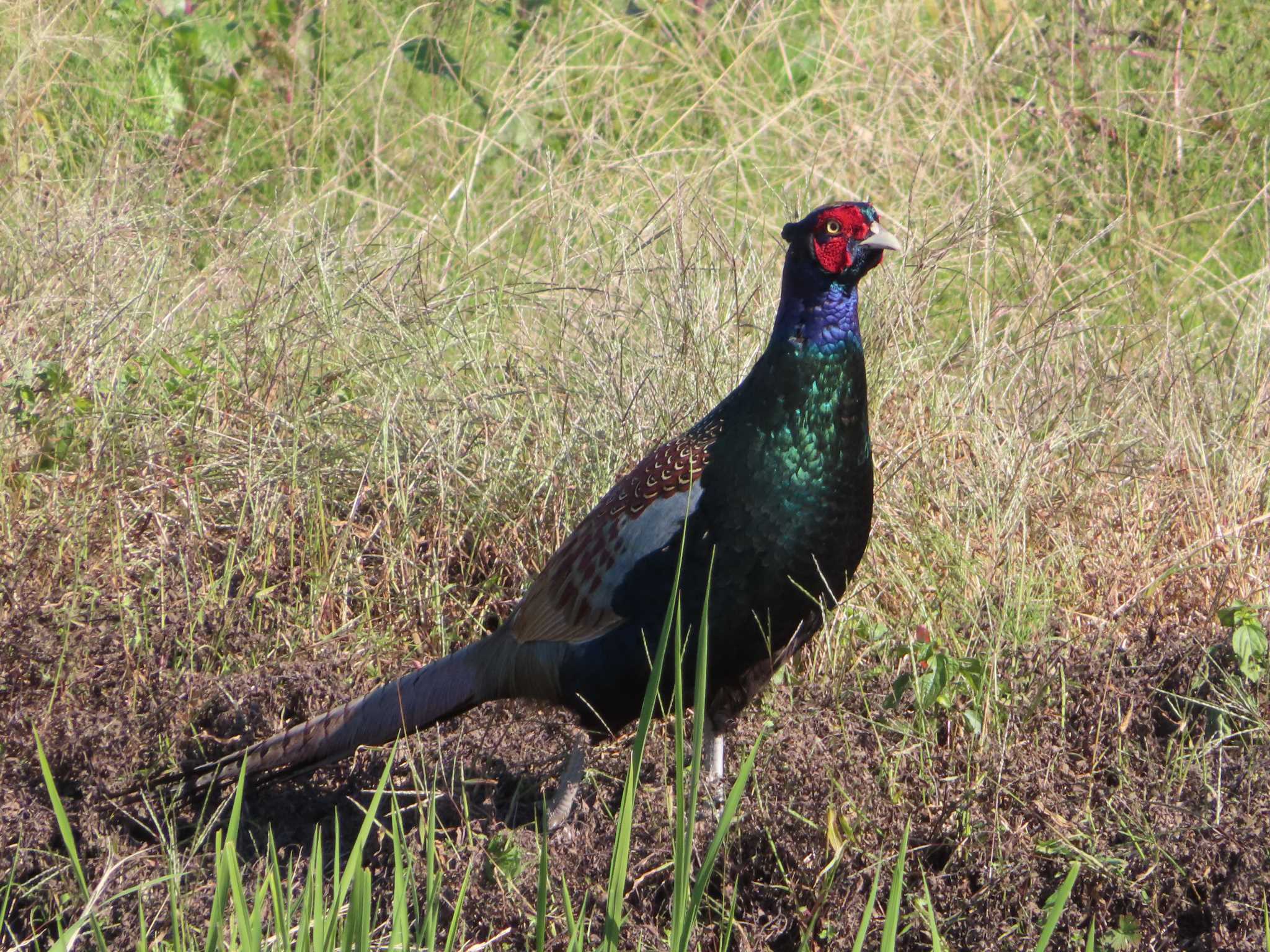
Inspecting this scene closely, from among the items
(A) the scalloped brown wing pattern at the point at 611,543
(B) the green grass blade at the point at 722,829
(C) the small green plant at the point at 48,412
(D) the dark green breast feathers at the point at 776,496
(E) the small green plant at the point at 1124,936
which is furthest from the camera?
(C) the small green plant at the point at 48,412

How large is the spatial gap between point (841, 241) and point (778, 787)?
1085mm

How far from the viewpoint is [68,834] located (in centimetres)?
202

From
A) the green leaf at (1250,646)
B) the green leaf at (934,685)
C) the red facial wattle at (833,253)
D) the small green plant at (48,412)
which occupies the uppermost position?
the red facial wattle at (833,253)

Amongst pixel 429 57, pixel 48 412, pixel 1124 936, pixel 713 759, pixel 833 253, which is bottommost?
pixel 1124 936

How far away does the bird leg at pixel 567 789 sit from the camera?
3170 millimetres

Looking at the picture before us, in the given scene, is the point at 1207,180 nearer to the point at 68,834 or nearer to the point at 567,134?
the point at 567,134

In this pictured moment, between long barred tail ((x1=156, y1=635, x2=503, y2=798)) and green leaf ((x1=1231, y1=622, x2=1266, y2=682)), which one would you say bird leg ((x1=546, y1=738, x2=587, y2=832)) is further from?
green leaf ((x1=1231, y1=622, x2=1266, y2=682))

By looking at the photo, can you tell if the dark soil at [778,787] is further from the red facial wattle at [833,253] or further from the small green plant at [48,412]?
the red facial wattle at [833,253]

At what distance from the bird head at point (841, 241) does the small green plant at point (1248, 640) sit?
1.06 meters

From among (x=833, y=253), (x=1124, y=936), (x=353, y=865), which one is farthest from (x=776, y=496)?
(x=353, y=865)

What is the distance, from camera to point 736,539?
293cm

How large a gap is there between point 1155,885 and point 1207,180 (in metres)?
3.63

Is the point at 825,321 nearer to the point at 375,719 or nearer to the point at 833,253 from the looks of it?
the point at 833,253

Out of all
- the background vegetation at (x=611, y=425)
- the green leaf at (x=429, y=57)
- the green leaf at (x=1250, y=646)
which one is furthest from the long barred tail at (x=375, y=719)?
the green leaf at (x=429, y=57)
